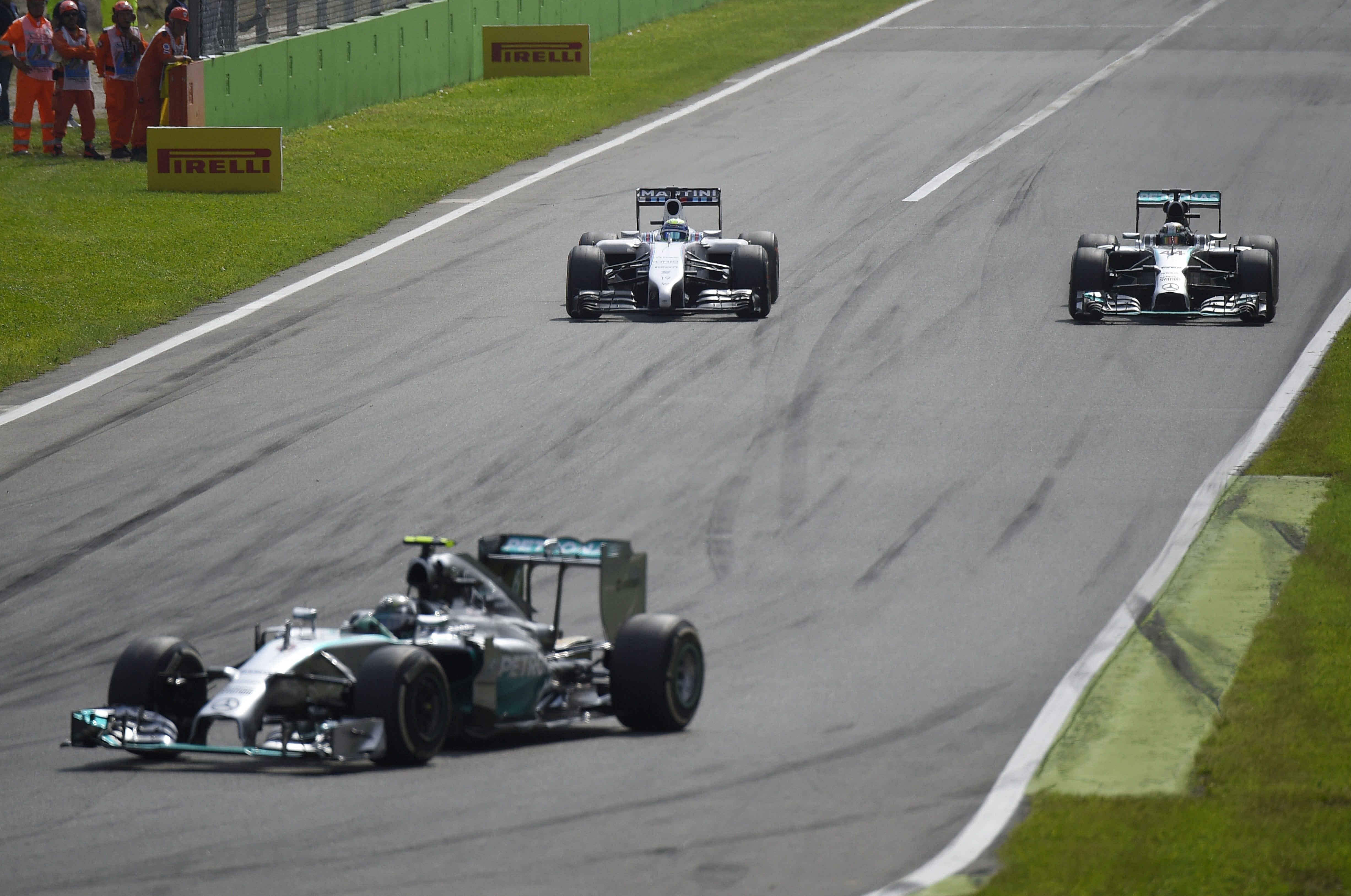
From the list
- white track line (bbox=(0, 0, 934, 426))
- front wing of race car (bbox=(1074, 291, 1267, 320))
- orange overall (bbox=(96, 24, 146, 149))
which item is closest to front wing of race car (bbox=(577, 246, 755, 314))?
front wing of race car (bbox=(1074, 291, 1267, 320))

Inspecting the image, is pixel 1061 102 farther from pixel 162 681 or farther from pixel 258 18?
pixel 162 681

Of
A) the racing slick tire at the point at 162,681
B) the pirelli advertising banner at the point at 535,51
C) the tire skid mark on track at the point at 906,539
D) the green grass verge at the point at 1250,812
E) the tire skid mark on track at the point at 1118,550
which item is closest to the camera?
the green grass verge at the point at 1250,812

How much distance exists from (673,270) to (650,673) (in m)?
11.3

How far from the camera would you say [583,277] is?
21.1m

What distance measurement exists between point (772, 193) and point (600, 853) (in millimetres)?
20355

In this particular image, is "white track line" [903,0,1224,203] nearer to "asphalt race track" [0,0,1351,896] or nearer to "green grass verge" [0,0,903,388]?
"asphalt race track" [0,0,1351,896]

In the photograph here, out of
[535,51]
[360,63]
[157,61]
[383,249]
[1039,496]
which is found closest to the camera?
[1039,496]

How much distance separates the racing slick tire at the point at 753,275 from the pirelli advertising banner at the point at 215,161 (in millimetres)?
9297

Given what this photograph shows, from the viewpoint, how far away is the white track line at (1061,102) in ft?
93.9

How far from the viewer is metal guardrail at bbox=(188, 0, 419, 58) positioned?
3028 cm

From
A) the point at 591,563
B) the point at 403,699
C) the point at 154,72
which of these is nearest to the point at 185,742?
the point at 403,699

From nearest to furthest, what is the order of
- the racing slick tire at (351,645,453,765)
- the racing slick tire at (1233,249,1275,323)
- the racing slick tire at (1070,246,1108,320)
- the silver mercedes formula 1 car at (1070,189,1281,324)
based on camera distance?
the racing slick tire at (351,645,453,765) < the racing slick tire at (1233,249,1275,323) < the silver mercedes formula 1 car at (1070,189,1281,324) < the racing slick tire at (1070,246,1108,320)

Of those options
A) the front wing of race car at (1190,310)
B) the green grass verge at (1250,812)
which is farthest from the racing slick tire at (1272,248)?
the green grass verge at (1250,812)

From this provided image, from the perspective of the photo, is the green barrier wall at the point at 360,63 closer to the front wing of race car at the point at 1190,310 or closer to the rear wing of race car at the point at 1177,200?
the front wing of race car at the point at 1190,310
